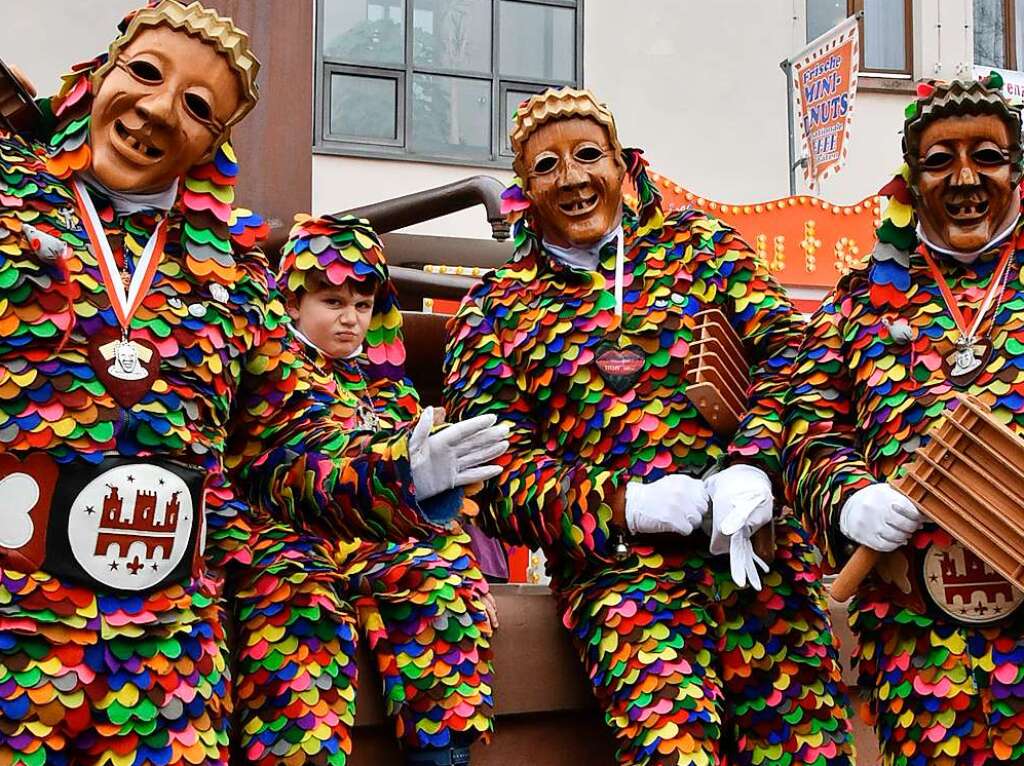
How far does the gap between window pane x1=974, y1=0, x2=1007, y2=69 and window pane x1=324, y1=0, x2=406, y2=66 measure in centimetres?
508

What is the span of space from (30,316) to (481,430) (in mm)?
837

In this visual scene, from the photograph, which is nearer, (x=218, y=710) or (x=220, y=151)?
(x=218, y=710)

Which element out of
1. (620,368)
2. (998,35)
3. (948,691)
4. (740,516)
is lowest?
(948,691)

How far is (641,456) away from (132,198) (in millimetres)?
1364

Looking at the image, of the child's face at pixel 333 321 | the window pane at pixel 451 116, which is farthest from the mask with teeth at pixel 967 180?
the window pane at pixel 451 116

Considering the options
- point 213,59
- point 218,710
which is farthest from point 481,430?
point 213,59

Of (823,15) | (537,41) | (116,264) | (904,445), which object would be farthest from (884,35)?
(116,264)

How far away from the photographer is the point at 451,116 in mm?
11414

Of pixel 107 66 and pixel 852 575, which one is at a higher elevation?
pixel 107 66

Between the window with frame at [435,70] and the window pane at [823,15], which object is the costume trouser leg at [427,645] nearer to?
the window with frame at [435,70]

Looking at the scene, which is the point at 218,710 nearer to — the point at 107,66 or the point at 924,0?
the point at 107,66

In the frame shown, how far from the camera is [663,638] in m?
3.44

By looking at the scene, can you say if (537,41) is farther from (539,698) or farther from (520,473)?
(539,698)

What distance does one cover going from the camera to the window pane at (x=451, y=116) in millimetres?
11328
